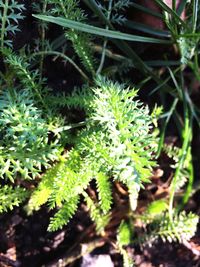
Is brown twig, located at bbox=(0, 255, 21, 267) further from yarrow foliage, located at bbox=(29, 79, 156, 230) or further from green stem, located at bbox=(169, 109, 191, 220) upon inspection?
green stem, located at bbox=(169, 109, 191, 220)

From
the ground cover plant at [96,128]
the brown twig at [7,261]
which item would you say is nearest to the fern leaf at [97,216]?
the ground cover plant at [96,128]

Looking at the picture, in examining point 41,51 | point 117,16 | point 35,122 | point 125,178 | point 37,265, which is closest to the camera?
point 125,178

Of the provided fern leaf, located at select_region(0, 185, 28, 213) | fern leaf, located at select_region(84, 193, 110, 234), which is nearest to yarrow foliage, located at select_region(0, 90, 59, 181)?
fern leaf, located at select_region(0, 185, 28, 213)

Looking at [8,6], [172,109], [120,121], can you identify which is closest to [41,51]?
[8,6]

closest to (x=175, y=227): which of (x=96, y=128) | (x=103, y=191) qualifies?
(x=103, y=191)

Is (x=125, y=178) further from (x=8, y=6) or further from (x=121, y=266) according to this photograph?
(x=121, y=266)

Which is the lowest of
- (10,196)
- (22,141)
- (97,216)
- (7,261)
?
(7,261)

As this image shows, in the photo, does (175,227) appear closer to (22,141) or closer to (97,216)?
(97,216)

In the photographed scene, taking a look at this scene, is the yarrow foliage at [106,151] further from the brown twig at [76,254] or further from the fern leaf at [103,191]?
the brown twig at [76,254]
